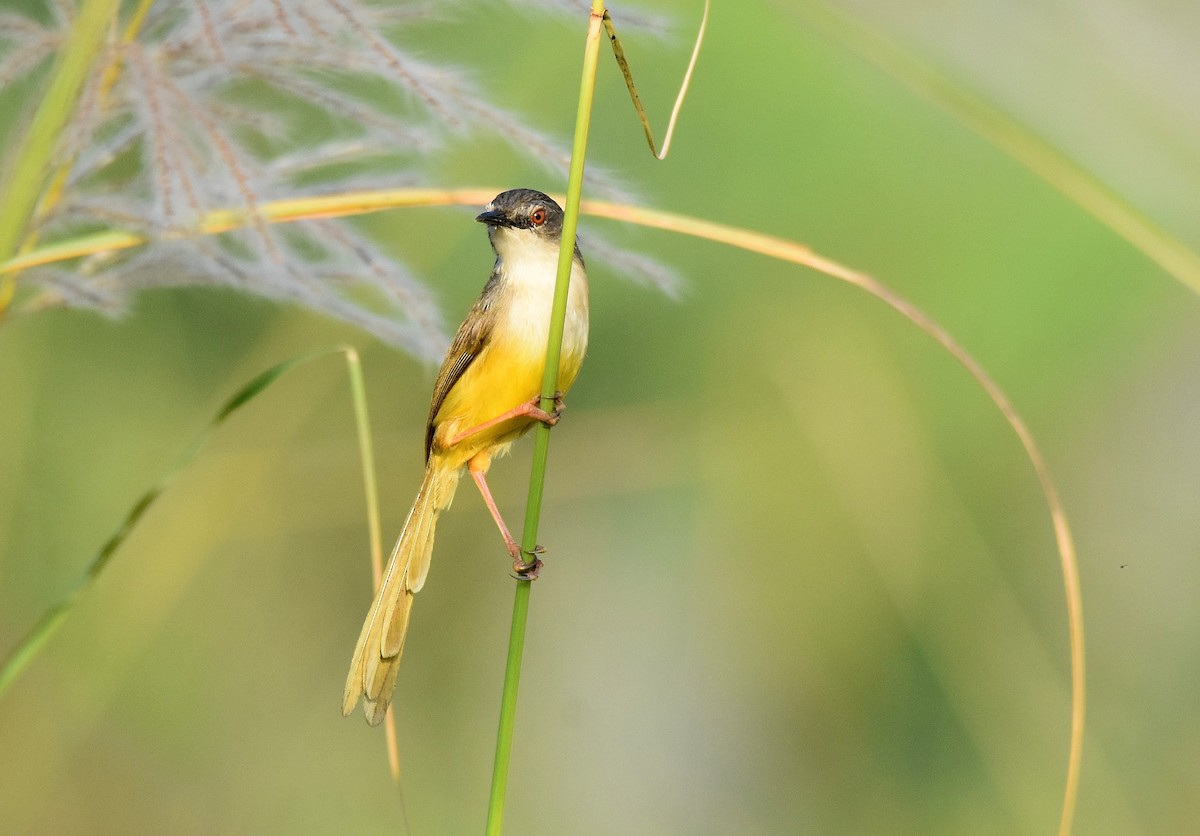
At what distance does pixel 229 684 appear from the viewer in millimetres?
3855

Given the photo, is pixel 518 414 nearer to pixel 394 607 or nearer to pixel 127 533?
pixel 394 607

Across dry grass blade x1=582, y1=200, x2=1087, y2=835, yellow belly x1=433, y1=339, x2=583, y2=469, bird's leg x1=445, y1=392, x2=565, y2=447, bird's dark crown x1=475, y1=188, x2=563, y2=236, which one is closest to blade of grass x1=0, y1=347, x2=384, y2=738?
bird's leg x1=445, y1=392, x2=565, y2=447

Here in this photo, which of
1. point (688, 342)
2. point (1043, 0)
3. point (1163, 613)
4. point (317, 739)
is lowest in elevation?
point (1043, 0)

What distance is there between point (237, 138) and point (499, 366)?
33.1 inches

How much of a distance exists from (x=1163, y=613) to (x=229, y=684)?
3.02m

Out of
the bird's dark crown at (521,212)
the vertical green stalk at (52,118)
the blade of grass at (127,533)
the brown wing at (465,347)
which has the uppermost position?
the bird's dark crown at (521,212)

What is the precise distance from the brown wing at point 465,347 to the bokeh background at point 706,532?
2.41 feet

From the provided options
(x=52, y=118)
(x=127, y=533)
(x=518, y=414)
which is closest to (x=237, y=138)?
(x=52, y=118)

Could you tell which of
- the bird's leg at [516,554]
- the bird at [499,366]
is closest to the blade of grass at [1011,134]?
the bird's leg at [516,554]

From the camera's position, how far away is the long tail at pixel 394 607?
1.89m

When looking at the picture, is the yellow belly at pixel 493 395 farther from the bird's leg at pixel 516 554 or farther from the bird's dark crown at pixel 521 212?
the bird's dark crown at pixel 521 212

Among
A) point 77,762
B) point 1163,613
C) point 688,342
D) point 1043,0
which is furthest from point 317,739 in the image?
point 1043,0

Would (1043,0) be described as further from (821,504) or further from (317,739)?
(317,739)

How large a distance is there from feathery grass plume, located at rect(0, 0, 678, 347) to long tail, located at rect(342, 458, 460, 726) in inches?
19.8
